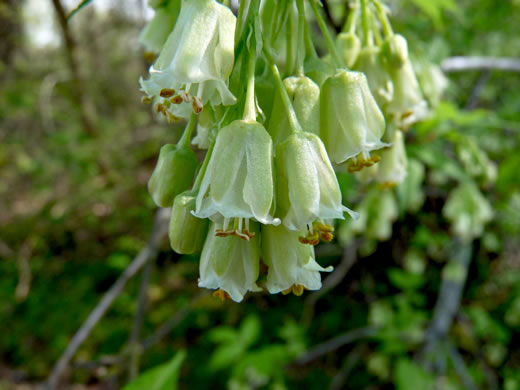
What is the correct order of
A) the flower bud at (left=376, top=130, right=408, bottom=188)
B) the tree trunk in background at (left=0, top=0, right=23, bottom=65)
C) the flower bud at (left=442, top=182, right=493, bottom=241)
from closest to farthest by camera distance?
the flower bud at (left=376, top=130, right=408, bottom=188) < the flower bud at (left=442, top=182, right=493, bottom=241) < the tree trunk in background at (left=0, top=0, right=23, bottom=65)

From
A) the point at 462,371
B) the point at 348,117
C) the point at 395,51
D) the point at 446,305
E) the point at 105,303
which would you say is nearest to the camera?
the point at 348,117

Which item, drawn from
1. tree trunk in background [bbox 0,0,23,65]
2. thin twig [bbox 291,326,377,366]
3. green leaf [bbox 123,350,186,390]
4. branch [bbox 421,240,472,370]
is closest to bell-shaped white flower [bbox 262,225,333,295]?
green leaf [bbox 123,350,186,390]

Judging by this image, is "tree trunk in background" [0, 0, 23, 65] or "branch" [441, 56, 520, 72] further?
"tree trunk in background" [0, 0, 23, 65]

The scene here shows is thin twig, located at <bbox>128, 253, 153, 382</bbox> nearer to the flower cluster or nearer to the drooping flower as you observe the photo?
the flower cluster

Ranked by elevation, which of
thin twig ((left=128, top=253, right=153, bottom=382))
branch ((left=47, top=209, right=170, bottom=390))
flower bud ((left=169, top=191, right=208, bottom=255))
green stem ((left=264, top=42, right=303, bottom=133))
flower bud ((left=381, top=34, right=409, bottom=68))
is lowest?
thin twig ((left=128, top=253, right=153, bottom=382))

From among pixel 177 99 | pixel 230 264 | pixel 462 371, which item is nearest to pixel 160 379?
pixel 230 264

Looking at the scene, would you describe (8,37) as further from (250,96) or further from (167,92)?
(250,96)
